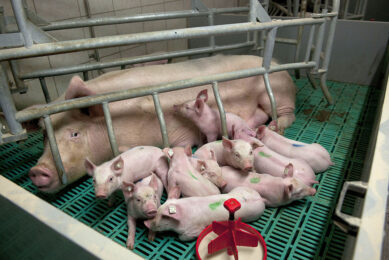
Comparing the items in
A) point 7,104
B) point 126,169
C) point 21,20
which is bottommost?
point 126,169

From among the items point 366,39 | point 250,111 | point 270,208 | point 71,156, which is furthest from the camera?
point 366,39

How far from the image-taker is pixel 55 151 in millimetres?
2018

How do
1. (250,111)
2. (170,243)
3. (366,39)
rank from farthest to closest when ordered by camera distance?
(366,39)
(250,111)
(170,243)

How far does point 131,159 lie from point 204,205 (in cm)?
65

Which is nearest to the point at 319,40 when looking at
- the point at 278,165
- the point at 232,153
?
the point at 278,165

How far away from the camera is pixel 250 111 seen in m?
3.13

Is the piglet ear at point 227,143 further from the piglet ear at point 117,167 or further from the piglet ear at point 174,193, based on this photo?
the piglet ear at point 117,167

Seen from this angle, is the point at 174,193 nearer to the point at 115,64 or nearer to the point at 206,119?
the point at 206,119

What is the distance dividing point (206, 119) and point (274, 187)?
0.91 metres

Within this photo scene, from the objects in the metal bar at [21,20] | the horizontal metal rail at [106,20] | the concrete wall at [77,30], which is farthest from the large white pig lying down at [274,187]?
the concrete wall at [77,30]

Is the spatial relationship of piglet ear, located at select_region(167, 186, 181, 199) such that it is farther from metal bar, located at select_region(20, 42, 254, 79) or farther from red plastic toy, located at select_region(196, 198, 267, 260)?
metal bar, located at select_region(20, 42, 254, 79)

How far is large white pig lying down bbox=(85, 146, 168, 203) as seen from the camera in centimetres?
181

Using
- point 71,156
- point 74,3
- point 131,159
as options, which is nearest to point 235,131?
point 131,159

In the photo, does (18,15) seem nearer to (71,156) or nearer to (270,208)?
(71,156)
